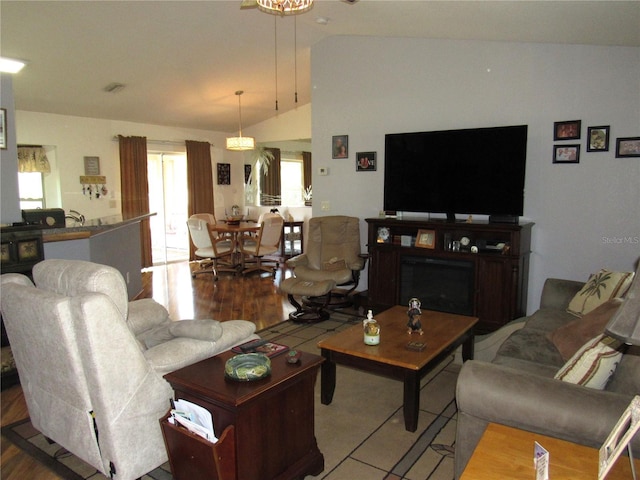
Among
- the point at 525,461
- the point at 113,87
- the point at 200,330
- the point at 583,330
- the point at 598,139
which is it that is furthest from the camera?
the point at 113,87

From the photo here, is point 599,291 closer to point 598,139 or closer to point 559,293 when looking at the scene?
point 559,293

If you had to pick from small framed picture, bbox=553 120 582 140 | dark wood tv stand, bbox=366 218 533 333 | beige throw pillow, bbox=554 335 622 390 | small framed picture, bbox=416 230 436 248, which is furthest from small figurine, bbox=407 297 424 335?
small framed picture, bbox=553 120 582 140

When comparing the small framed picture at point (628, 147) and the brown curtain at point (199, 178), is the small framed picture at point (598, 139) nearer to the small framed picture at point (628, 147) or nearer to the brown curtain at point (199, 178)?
the small framed picture at point (628, 147)

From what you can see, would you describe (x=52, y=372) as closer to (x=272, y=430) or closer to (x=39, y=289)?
(x=39, y=289)

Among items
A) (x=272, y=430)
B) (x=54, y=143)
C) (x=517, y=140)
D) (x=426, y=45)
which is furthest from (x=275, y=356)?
(x=54, y=143)

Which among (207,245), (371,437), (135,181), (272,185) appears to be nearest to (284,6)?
(371,437)

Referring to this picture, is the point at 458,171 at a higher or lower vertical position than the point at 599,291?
higher

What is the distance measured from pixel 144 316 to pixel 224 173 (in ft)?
22.1

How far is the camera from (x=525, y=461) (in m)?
1.39

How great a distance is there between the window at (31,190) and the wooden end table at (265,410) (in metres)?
6.04

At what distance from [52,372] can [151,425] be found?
514mm

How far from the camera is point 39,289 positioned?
6.81ft

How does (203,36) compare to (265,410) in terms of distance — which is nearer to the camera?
(265,410)

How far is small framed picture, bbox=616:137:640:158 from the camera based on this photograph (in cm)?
395
